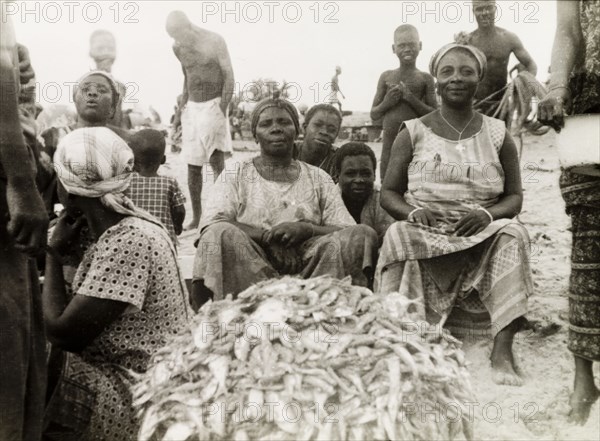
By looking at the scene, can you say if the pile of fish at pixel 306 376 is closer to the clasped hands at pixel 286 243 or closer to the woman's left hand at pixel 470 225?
the woman's left hand at pixel 470 225

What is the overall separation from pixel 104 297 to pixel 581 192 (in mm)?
1974

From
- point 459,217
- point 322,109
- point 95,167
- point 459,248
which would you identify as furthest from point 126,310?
point 322,109

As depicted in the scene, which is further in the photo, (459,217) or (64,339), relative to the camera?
(459,217)

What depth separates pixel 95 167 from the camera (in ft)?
8.73

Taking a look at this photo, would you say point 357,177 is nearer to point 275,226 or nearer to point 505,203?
point 275,226

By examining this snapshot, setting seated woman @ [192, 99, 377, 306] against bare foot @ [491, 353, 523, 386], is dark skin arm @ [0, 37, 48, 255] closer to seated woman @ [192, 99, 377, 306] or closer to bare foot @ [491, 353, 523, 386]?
seated woman @ [192, 99, 377, 306]

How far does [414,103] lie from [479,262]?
9.09 feet

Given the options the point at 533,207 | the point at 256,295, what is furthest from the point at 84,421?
the point at 533,207

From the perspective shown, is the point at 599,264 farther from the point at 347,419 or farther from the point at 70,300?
the point at 70,300

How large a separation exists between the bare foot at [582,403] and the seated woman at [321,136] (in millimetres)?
2727

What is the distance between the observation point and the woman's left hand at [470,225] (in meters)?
3.78

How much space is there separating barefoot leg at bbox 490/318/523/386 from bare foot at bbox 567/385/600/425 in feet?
1.46

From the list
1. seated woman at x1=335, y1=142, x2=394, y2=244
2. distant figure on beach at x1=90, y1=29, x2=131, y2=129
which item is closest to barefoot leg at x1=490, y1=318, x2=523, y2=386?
seated woman at x1=335, y1=142, x2=394, y2=244

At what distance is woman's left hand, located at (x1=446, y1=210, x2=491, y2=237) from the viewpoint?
3777 mm
